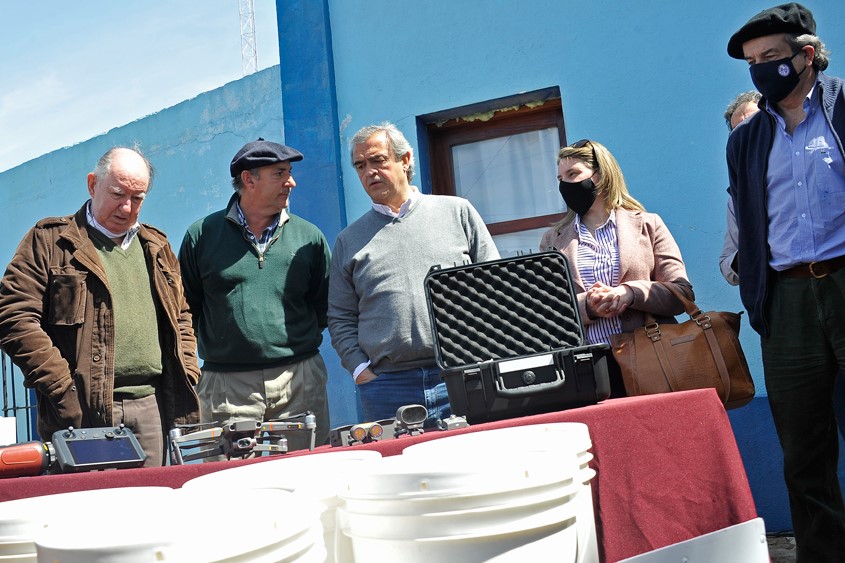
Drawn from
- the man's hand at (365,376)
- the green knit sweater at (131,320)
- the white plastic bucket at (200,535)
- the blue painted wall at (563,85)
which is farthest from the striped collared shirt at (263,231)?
the white plastic bucket at (200,535)

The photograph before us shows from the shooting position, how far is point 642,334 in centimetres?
288

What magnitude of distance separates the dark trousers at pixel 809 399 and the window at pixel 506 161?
1978 mm

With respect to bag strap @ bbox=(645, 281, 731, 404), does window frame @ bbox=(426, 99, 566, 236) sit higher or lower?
higher

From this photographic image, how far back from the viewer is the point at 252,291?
3.50 m

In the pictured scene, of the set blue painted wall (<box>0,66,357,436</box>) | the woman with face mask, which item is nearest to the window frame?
blue painted wall (<box>0,66,357,436</box>)

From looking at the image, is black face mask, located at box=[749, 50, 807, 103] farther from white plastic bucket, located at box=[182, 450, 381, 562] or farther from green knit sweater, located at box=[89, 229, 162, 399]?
green knit sweater, located at box=[89, 229, 162, 399]

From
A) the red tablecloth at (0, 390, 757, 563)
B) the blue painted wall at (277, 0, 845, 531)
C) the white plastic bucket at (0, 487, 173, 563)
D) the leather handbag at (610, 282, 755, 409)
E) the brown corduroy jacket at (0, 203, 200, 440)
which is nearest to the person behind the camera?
the white plastic bucket at (0, 487, 173, 563)

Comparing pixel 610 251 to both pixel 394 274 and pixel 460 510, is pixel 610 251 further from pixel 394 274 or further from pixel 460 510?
pixel 460 510

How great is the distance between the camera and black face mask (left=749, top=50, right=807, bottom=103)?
9.42 ft

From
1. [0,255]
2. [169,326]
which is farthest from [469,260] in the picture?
[0,255]

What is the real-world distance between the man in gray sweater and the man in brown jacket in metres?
0.68

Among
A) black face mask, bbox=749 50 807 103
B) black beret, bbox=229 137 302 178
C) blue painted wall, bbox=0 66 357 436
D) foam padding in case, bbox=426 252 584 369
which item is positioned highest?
blue painted wall, bbox=0 66 357 436

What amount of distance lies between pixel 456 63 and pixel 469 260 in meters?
1.88

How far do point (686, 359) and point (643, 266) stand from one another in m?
0.49
